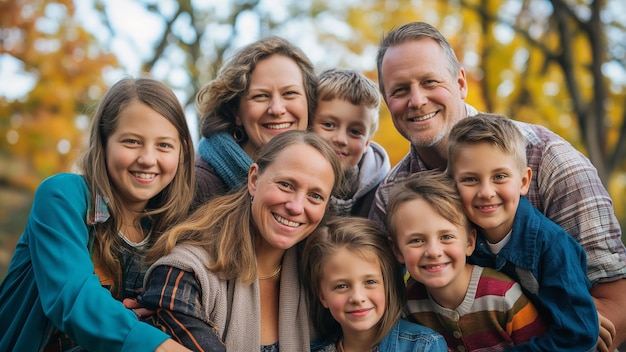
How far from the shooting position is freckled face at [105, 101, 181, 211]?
338 cm

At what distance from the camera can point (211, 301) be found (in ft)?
10.2

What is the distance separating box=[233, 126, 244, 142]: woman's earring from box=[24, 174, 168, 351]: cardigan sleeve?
1.22m

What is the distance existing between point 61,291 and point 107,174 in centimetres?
76

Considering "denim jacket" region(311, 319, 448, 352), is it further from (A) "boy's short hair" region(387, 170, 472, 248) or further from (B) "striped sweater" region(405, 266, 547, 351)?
(A) "boy's short hair" region(387, 170, 472, 248)

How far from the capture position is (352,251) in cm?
318

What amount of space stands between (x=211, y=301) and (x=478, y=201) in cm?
134

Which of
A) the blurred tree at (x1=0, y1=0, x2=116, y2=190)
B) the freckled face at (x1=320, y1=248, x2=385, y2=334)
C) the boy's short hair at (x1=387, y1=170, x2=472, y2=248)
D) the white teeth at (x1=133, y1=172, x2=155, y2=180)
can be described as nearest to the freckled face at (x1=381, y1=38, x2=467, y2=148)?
the boy's short hair at (x1=387, y1=170, x2=472, y2=248)

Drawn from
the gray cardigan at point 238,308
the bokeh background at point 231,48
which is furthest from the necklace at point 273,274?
the bokeh background at point 231,48

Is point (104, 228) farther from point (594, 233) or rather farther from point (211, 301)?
point (594, 233)

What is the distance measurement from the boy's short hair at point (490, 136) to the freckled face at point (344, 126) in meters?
0.98

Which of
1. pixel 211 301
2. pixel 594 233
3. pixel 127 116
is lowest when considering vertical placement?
pixel 211 301

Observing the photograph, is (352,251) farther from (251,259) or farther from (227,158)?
(227,158)

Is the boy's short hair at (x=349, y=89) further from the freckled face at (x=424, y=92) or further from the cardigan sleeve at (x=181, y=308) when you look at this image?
the cardigan sleeve at (x=181, y=308)

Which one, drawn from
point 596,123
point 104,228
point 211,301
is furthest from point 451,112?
point 596,123
